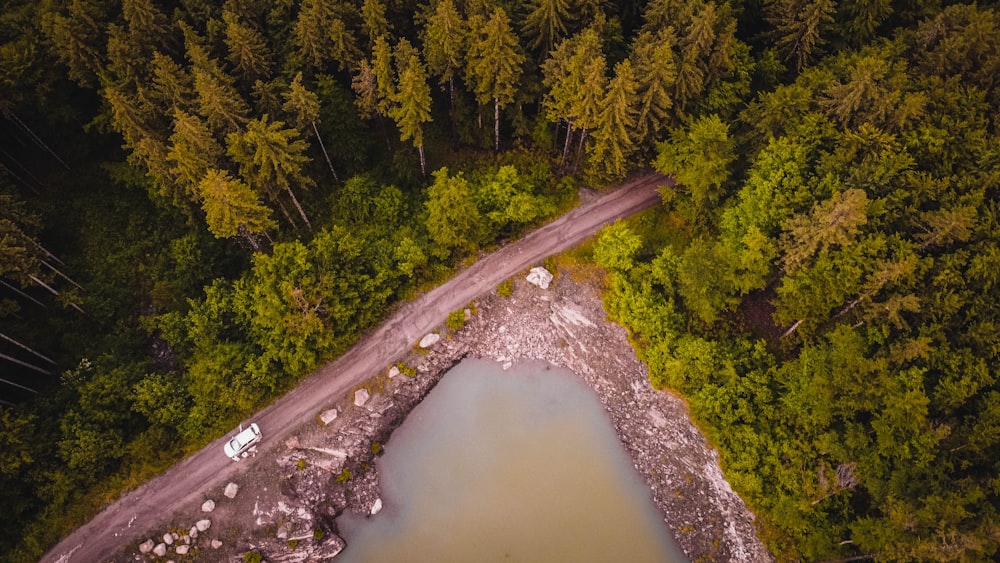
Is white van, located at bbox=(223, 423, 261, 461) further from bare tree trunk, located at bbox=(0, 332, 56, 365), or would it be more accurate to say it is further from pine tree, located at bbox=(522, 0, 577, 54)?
pine tree, located at bbox=(522, 0, 577, 54)

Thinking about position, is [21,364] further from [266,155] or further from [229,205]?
[266,155]

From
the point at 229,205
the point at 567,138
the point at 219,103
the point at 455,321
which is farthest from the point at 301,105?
the point at 567,138

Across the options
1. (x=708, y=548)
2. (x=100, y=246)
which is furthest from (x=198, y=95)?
→ (x=708, y=548)

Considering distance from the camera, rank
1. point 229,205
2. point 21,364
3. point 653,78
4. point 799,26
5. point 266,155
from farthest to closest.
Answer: point 799,26, point 21,364, point 653,78, point 266,155, point 229,205

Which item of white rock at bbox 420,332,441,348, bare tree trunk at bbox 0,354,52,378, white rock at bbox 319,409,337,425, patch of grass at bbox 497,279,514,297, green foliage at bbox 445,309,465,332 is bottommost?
white rock at bbox 319,409,337,425

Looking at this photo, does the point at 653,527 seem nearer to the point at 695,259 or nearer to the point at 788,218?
the point at 695,259

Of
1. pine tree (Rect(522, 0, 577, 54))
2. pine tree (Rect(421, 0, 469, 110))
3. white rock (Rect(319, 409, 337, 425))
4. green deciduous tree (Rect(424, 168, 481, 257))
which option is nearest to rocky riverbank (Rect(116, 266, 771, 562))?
white rock (Rect(319, 409, 337, 425))

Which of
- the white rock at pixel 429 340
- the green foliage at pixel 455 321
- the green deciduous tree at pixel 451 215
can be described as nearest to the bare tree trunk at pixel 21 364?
the white rock at pixel 429 340
